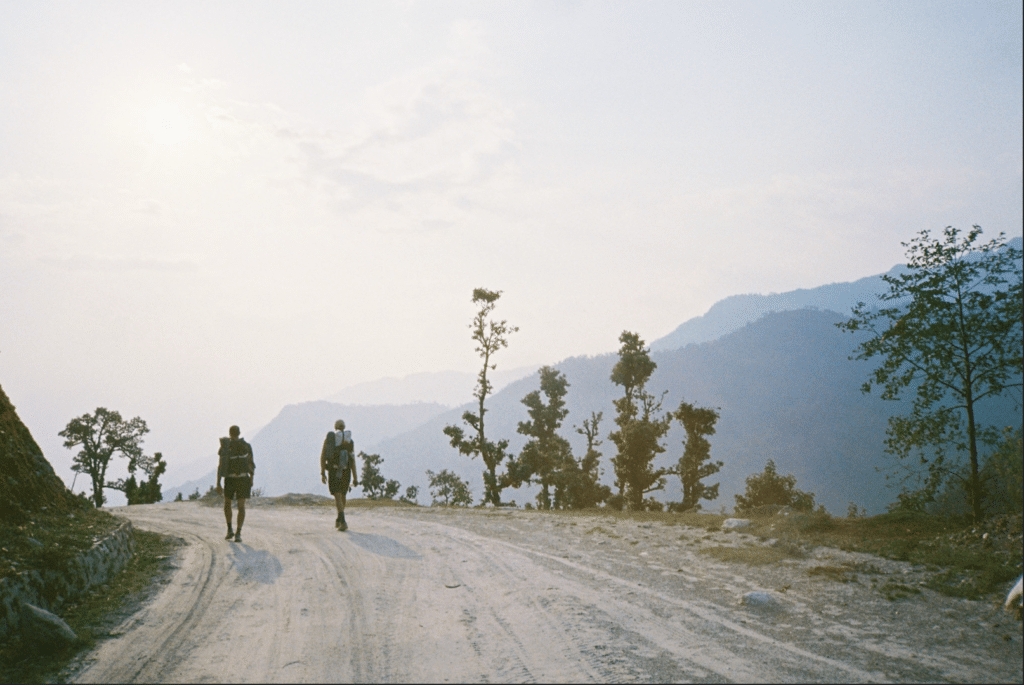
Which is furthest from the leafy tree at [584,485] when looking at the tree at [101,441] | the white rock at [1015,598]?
the tree at [101,441]

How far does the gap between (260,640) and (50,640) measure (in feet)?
7.22

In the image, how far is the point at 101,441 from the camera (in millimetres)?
59125

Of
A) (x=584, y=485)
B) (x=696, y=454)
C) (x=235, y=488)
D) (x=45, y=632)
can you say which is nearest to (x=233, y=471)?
(x=235, y=488)

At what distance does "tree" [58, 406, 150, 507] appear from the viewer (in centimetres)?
5738

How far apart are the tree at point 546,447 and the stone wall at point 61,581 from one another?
25.6m

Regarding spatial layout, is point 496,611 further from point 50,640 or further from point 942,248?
point 942,248

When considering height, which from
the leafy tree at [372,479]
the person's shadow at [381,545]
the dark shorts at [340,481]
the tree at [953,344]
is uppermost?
the tree at [953,344]

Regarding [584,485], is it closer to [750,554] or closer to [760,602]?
[750,554]

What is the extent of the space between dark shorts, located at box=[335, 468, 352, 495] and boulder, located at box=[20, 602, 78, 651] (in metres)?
7.74

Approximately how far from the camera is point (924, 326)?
11.3 meters

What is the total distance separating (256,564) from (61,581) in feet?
8.83

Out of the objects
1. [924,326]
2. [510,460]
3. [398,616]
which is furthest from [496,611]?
[510,460]

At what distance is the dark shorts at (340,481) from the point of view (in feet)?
45.5

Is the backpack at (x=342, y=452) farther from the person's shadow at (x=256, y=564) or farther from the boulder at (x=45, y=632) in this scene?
the boulder at (x=45, y=632)
